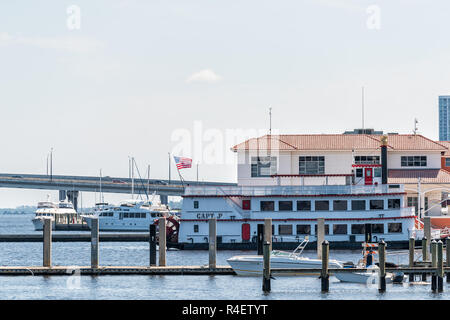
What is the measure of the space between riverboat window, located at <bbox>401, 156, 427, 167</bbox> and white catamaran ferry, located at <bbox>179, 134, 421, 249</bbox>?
16544 millimetres

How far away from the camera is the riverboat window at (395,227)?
75688 millimetres

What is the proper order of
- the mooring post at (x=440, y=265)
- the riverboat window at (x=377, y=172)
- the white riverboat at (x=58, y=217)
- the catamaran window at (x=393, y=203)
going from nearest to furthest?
1. the mooring post at (x=440, y=265)
2. the catamaran window at (x=393, y=203)
3. the riverboat window at (x=377, y=172)
4. the white riverboat at (x=58, y=217)

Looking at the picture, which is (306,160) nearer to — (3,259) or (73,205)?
(3,259)

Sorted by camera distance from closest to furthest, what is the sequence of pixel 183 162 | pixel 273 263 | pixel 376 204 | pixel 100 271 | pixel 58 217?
pixel 100 271
pixel 273 263
pixel 376 204
pixel 183 162
pixel 58 217

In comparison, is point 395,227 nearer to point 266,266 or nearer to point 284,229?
point 284,229

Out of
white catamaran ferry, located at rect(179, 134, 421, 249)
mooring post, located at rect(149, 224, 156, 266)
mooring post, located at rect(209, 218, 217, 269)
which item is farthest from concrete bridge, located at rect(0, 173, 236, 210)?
mooring post, located at rect(209, 218, 217, 269)

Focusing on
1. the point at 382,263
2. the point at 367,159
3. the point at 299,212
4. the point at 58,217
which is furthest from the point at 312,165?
the point at 58,217

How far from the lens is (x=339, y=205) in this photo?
74938mm

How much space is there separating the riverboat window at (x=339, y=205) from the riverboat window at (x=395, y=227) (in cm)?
382

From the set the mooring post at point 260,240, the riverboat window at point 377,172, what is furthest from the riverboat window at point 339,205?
the riverboat window at point 377,172

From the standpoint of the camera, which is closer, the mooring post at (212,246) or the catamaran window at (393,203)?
the mooring post at (212,246)

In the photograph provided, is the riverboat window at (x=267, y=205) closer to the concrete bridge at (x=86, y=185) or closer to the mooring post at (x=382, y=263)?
the mooring post at (x=382, y=263)

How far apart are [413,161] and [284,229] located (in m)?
22.3

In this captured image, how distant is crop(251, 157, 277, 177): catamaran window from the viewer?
8721 cm
